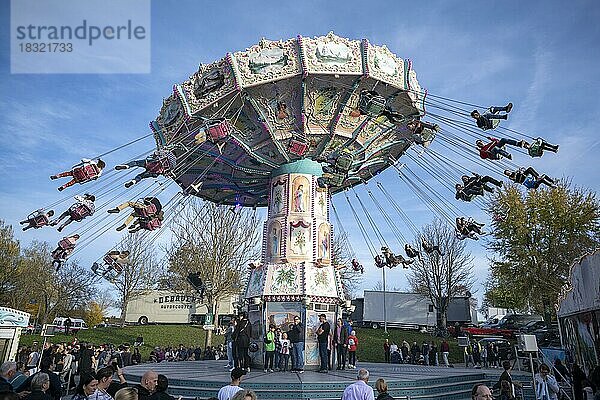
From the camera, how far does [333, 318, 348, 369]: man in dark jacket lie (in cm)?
1660

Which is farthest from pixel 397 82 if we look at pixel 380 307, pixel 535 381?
pixel 380 307

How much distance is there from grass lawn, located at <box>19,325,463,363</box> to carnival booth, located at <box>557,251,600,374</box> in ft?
46.5

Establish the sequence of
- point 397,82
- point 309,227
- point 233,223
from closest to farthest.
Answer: point 397,82 → point 309,227 → point 233,223

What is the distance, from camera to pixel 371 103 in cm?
1733

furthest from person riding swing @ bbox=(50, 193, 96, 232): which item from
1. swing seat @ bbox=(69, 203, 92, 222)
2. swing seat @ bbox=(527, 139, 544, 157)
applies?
swing seat @ bbox=(527, 139, 544, 157)

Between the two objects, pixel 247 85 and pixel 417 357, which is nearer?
pixel 247 85

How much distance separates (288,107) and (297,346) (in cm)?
847

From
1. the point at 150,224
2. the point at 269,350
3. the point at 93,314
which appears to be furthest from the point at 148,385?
the point at 93,314

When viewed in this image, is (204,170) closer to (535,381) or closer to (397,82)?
(397,82)

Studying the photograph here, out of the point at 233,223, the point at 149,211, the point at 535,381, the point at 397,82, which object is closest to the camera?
the point at 535,381

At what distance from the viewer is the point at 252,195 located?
23844 mm

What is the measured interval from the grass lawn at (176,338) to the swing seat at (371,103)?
1821 cm

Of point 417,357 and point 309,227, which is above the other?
point 309,227

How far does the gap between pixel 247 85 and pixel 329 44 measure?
3133 millimetres
